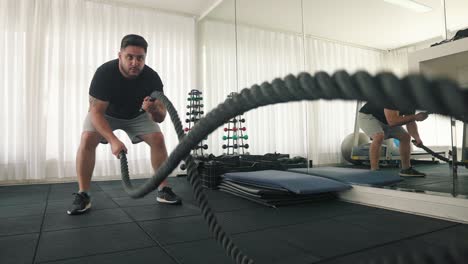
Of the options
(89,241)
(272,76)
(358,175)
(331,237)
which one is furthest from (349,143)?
(89,241)

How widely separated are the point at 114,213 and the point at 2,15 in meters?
3.08

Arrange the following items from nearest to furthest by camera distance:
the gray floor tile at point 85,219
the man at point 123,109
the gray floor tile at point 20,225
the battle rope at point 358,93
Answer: the battle rope at point 358,93, the gray floor tile at point 20,225, the gray floor tile at point 85,219, the man at point 123,109

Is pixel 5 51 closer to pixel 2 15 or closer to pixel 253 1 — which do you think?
pixel 2 15

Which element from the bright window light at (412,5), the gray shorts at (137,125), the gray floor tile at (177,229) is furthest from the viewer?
the gray shorts at (137,125)

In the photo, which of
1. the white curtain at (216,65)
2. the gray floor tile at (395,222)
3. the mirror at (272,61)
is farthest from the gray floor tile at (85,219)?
the white curtain at (216,65)

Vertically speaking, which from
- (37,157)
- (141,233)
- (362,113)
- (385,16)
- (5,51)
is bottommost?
(141,233)

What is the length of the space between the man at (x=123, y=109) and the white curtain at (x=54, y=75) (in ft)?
A: 6.32

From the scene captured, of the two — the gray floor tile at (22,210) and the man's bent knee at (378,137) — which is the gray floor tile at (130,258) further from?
the man's bent knee at (378,137)

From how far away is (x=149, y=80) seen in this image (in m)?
2.18

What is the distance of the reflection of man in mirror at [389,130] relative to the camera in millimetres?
1914

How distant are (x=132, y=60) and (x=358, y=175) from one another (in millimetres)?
1769

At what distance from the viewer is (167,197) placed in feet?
7.53

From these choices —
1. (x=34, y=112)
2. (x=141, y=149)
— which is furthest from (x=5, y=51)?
(x=141, y=149)

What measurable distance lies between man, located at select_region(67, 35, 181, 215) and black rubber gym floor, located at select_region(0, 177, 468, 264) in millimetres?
272
